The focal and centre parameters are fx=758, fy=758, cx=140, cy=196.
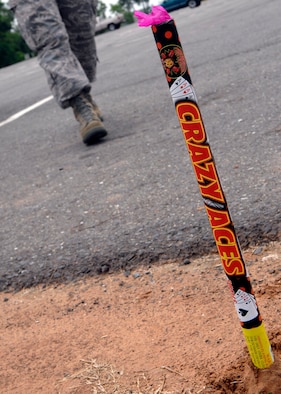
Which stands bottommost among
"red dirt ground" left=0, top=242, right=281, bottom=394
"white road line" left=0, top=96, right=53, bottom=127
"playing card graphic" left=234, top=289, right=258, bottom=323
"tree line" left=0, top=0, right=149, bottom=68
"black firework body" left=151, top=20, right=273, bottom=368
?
"tree line" left=0, top=0, right=149, bottom=68

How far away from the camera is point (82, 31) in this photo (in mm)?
5184

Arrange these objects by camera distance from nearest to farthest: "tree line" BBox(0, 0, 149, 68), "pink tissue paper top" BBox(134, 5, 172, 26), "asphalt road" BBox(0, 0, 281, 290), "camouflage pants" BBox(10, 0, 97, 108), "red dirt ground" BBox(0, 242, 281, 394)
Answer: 1. "pink tissue paper top" BBox(134, 5, 172, 26)
2. "red dirt ground" BBox(0, 242, 281, 394)
3. "asphalt road" BBox(0, 0, 281, 290)
4. "camouflage pants" BBox(10, 0, 97, 108)
5. "tree line" BBox(0, 0, 149, 68)

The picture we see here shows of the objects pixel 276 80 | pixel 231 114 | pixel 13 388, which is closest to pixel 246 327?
pixel 13 388

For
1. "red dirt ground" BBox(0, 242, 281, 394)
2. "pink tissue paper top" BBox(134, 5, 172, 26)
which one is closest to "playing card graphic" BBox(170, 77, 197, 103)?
"pink tissue paper top" BBox(134, 5, 172, 26)

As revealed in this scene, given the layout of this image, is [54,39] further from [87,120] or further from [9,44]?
[9,44]

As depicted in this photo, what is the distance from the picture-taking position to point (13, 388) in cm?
222

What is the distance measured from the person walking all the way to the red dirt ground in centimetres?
219

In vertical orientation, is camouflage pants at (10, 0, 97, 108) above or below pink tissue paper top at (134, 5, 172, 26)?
below

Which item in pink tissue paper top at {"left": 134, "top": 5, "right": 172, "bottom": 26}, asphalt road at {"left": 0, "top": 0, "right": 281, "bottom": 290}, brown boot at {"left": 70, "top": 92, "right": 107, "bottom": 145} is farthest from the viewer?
brown boot at {"left": 70, "top": 92, "right": 107, "bottom": 145}

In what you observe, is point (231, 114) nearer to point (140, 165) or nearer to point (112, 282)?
point (140, 165)

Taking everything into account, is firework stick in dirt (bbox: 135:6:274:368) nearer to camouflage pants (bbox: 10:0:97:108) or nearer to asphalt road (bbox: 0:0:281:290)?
asphalt road (bbox: 0:0:281:290)

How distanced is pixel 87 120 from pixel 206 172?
3.17 meters

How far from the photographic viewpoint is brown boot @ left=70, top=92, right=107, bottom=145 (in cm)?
478

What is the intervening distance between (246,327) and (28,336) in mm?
892
